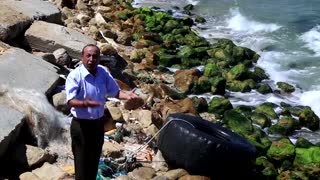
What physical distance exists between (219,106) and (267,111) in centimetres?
109

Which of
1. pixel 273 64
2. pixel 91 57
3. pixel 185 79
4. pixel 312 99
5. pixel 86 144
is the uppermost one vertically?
pixel 91 57

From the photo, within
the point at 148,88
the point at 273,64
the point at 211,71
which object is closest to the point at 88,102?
the point at 148,88

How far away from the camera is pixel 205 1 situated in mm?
26328

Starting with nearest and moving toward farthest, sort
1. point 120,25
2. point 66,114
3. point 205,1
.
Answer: point 66,114 → point 120,25 → point 205,1

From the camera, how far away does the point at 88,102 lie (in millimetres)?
6402

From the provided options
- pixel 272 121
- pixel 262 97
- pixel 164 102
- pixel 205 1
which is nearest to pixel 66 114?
pixel 164 102

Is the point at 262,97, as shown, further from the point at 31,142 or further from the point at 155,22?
the point at 31,142

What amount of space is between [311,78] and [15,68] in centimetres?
950

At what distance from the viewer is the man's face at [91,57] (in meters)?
6.43

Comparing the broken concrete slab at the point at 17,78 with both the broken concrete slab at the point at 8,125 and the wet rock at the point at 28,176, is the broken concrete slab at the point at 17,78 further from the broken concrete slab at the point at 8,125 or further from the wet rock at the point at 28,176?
the wet rock at the point at 28,176

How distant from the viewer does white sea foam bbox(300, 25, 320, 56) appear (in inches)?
778

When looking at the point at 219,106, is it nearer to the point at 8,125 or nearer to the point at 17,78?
the point at 17,78

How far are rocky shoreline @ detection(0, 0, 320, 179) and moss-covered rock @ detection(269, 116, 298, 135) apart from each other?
20 mm

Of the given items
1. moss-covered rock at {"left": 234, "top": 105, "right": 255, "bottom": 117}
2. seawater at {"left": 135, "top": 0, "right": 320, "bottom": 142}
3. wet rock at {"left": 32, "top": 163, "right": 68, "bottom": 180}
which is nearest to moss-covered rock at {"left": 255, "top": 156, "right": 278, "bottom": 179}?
seawater at {"left": 135, "top": 0, "right": 320, "bottom": 142}
